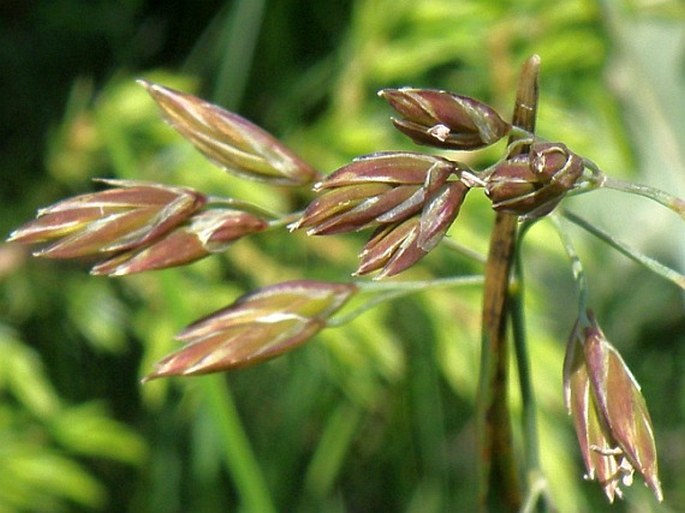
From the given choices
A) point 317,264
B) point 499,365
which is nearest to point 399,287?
point 499,365

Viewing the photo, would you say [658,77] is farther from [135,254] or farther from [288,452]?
[135,254]

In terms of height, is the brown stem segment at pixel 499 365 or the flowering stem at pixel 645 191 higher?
the flowering stem at pixel 645 191

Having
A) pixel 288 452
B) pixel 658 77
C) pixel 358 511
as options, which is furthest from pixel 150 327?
pixel 658 77

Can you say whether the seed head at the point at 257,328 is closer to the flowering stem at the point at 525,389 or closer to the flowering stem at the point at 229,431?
the flowering stem at the point at 525,389

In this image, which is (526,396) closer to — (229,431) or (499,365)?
(499,365)

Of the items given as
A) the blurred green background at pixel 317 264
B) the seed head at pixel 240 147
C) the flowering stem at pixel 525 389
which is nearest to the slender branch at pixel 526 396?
the flowering stem at pixel 525 389
